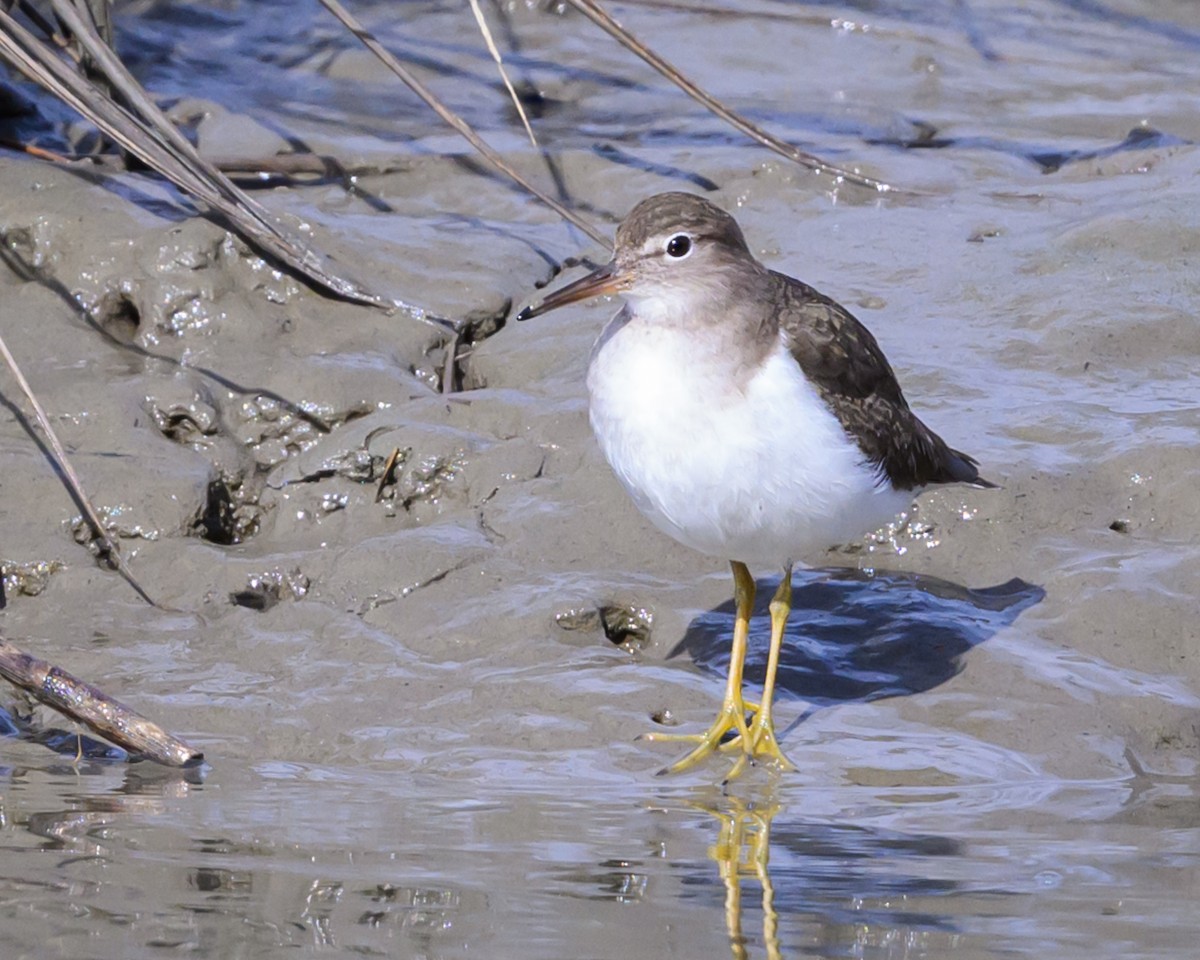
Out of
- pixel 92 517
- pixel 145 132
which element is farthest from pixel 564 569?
pixel 145 132

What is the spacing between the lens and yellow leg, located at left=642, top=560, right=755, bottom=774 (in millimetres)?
5053

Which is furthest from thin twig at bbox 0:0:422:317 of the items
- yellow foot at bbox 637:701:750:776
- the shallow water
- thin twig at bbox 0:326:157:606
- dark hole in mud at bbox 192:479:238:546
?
yellow foot at bbox 637:701:750:776

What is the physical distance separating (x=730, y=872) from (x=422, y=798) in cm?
98

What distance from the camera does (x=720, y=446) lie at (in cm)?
491

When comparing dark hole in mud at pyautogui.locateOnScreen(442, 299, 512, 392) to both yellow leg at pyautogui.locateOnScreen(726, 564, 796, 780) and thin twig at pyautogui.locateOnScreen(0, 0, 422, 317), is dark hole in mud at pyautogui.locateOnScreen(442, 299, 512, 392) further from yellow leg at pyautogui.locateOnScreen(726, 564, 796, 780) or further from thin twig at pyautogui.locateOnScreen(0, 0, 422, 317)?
yellow leg at pyautogui.locateOnScreen(726, 564, 796, 780)

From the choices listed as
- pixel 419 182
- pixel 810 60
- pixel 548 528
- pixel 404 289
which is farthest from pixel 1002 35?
pixel 548 528

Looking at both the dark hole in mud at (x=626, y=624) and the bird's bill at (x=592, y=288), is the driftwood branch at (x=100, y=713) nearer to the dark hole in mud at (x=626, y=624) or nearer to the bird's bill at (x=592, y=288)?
the dark hole in mud at (x=626, y=624)

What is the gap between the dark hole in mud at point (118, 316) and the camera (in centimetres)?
714

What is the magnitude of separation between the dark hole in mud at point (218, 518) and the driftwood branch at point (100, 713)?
5.22 ft

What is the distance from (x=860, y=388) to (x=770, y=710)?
1.07 m

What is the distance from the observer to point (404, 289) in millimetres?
7512

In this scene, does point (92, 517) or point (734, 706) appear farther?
point (92, 517)

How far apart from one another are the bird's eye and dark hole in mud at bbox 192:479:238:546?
222cm

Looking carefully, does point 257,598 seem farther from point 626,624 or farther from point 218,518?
point 626,624
